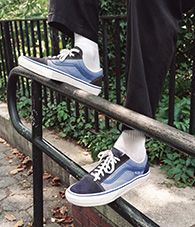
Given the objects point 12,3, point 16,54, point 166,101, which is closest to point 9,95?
point 166,101

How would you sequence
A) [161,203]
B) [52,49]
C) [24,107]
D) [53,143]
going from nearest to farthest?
1. [161,203]
2. [53,143]
3. [52,49]
4. [24,107]

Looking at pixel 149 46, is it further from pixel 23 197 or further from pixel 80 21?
pixel 23 197

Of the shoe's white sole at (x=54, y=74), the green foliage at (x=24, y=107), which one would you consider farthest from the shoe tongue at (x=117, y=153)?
the green foliage at (x=24, y=107)

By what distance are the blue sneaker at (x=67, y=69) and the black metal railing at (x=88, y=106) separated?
0.13ft

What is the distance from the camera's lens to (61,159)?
4.83ft

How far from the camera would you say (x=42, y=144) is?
1.62 m

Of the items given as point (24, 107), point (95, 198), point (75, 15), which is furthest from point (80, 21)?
point (24, 107)

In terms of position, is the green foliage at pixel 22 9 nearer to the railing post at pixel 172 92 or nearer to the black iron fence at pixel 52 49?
the black iron fence at pixel 52 49

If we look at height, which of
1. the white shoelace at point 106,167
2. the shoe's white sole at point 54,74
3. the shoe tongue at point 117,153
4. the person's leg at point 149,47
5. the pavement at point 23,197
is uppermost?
the person's leg at point 149,47

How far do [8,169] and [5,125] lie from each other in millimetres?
621

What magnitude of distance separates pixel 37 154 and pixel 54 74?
465mm

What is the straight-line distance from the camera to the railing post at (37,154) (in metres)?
1.62

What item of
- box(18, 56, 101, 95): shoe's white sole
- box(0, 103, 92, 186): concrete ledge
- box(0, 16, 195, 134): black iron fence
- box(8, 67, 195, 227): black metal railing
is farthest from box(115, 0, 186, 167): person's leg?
box(0, 103, 92, 186): concrete ledge

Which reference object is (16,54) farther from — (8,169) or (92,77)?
(92,77)
